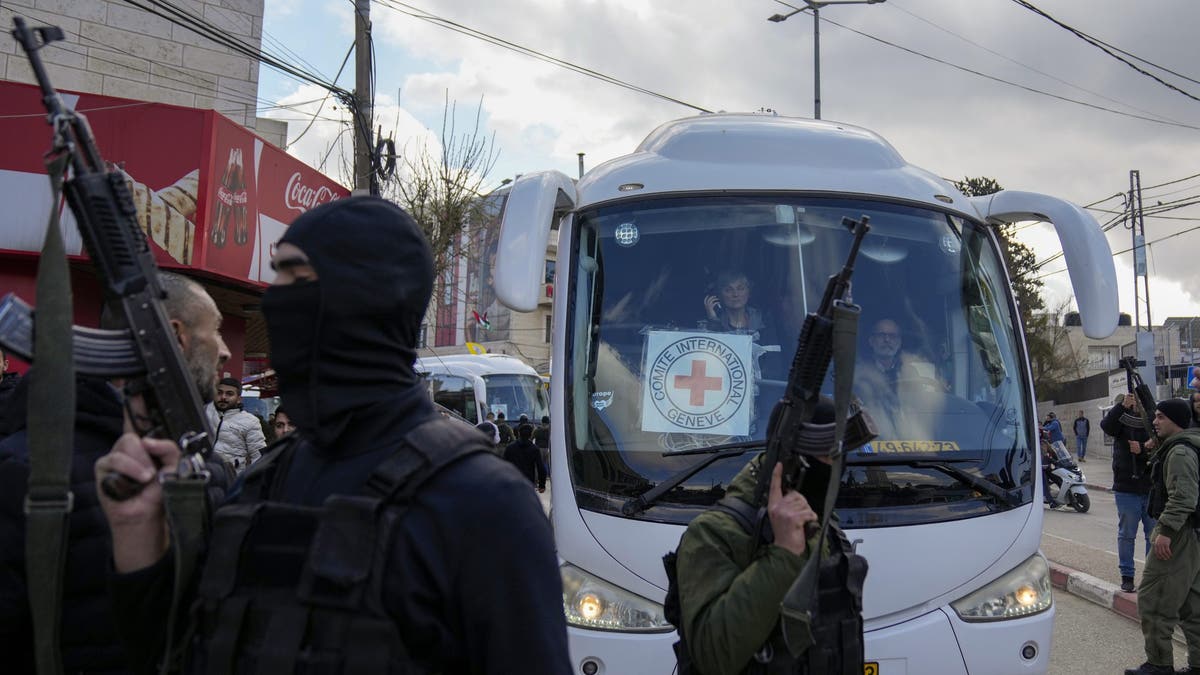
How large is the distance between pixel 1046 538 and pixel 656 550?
10651 millimetres

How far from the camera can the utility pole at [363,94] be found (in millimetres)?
13242

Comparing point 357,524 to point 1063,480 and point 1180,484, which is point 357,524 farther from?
point 1063,480

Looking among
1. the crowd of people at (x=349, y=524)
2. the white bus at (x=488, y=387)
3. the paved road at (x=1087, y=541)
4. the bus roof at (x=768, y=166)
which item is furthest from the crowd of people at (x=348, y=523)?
the white bus at (x=488, y=387)

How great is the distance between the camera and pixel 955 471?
13.0 ft

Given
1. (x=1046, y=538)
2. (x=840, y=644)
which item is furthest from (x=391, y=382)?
(x=1046, y=538)

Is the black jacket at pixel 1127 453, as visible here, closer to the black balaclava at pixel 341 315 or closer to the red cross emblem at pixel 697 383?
the red cross emblem at pixel 697 383

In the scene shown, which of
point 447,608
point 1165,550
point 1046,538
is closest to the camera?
point 447,608

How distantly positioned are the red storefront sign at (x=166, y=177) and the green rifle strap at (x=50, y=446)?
31.1ft

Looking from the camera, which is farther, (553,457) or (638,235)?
(638,235)

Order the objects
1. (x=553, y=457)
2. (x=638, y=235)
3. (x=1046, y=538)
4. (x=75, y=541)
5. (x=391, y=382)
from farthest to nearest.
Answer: (x=1046, y=538)
(x=638, y=235)
(x=553, y=457)
(x=75, y=541)
(x=391, y=382)

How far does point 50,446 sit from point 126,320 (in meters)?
0.25

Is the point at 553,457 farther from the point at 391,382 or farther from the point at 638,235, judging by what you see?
the point at 391,382

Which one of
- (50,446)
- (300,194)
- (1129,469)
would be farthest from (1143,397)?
(300,194)

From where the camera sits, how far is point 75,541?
227cm
